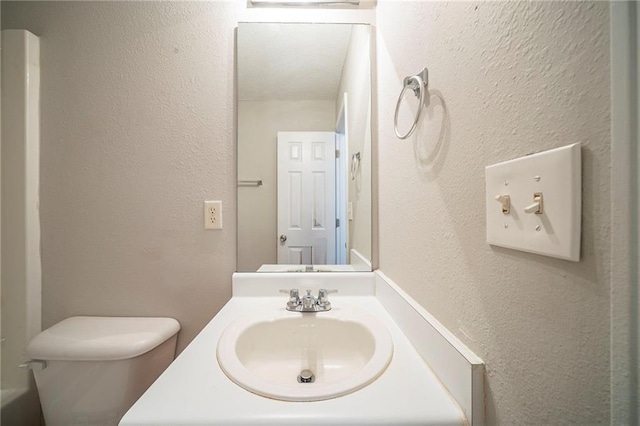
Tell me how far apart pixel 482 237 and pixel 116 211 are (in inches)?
50.5

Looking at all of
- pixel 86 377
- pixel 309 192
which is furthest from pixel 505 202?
pixel 86 377

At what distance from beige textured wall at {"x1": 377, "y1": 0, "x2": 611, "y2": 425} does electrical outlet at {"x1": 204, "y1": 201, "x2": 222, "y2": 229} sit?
78cm

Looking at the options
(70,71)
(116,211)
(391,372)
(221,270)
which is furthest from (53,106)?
(391,372)

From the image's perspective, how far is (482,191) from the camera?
40 centimetres

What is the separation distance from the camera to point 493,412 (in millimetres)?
371

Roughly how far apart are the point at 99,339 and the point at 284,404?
0.82m

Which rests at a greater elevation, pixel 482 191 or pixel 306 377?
pixel 482 191

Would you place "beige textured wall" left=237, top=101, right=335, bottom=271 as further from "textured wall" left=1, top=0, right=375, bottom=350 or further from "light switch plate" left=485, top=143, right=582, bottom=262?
"light switch plate" left=485, top=143, right=582, bottom=262

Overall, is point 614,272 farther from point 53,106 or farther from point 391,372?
point 53,106

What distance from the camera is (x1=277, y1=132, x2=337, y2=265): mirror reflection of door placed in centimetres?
109

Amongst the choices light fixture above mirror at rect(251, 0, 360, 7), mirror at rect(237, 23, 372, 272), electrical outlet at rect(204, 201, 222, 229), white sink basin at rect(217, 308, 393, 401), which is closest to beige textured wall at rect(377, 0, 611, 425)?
white sink basin at rect(217, 308, 393, 401)

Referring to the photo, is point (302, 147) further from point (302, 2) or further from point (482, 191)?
point (482, 191)

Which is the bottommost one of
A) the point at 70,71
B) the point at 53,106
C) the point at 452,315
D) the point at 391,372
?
the point at 391,372

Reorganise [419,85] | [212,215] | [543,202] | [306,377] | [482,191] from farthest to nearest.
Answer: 1. [212,215]
2. [306,377]
3. [419,85]
4. [482,191]
5. [543,202]
